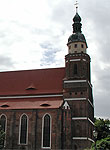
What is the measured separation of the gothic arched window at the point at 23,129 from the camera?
41256 millimetres

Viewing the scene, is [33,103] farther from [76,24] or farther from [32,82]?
[76,24]

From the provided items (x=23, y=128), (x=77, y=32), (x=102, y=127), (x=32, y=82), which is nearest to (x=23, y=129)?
(x=23, y=128)

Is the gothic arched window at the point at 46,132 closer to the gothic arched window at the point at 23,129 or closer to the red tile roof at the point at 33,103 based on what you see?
the red tile roof at the point at 33,103

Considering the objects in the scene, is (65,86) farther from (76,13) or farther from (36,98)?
(76,13)

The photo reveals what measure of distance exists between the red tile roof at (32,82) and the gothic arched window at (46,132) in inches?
230

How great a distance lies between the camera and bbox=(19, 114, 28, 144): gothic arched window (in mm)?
41256

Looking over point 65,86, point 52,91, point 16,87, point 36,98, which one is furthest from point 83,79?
point 16,87

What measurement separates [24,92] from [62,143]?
13189mm

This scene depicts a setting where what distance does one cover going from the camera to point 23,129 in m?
42.0

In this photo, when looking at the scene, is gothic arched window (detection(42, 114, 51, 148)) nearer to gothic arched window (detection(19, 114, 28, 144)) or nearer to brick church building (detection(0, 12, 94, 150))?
brick church building (detection(0, 12, 94, 150))

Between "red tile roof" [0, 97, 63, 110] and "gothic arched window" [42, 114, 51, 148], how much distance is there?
202 cm

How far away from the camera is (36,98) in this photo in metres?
45.8

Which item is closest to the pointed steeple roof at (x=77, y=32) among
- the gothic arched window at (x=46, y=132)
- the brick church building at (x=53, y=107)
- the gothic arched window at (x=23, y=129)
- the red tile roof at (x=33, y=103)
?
the brick church building at (x=53, y=107)

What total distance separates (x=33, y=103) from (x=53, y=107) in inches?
179
